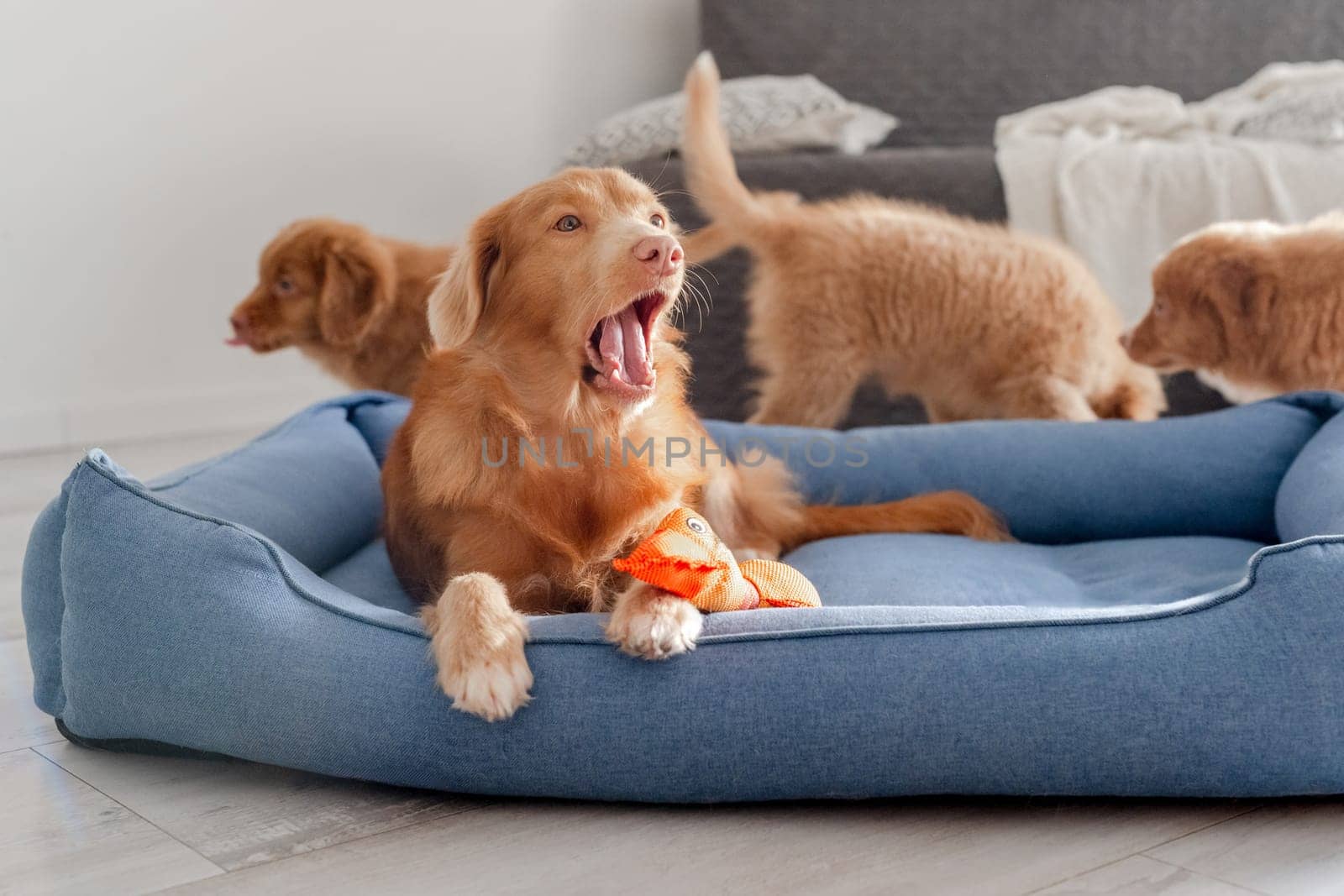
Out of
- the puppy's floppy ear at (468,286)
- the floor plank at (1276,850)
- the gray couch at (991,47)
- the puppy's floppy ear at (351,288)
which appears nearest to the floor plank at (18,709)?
the puppy's floppy ear at (468,286)

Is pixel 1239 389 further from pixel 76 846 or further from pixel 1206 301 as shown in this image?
pixel 76 846

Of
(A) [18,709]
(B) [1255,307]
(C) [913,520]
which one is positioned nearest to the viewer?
(A) [18,709]

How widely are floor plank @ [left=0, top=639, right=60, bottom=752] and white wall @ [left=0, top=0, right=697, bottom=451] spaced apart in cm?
249

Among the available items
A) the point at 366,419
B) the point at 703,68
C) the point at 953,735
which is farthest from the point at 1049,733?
the point at 703,68

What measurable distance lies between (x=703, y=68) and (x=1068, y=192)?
1.39m

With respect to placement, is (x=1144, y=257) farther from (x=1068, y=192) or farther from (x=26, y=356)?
(x=26, y=356)

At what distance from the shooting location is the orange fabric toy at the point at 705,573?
5.57ft

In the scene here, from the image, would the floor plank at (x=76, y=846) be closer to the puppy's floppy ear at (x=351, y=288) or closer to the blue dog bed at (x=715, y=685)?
the blue dog bed at (x=715, y=685)

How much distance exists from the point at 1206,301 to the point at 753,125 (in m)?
2.03

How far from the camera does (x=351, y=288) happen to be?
11.3 feet

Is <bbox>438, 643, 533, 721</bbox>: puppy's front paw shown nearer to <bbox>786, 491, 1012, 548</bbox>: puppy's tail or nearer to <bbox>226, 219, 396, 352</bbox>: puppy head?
<bbox>786, 491, 1012, 548</bbox>: puppy's tail

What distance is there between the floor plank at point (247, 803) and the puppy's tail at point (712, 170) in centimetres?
217

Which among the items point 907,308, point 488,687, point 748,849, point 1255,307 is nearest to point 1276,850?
point 748,849

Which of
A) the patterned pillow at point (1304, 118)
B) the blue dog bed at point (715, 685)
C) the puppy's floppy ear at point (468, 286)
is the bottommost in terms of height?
the blue dog bed at point (715, 685)
